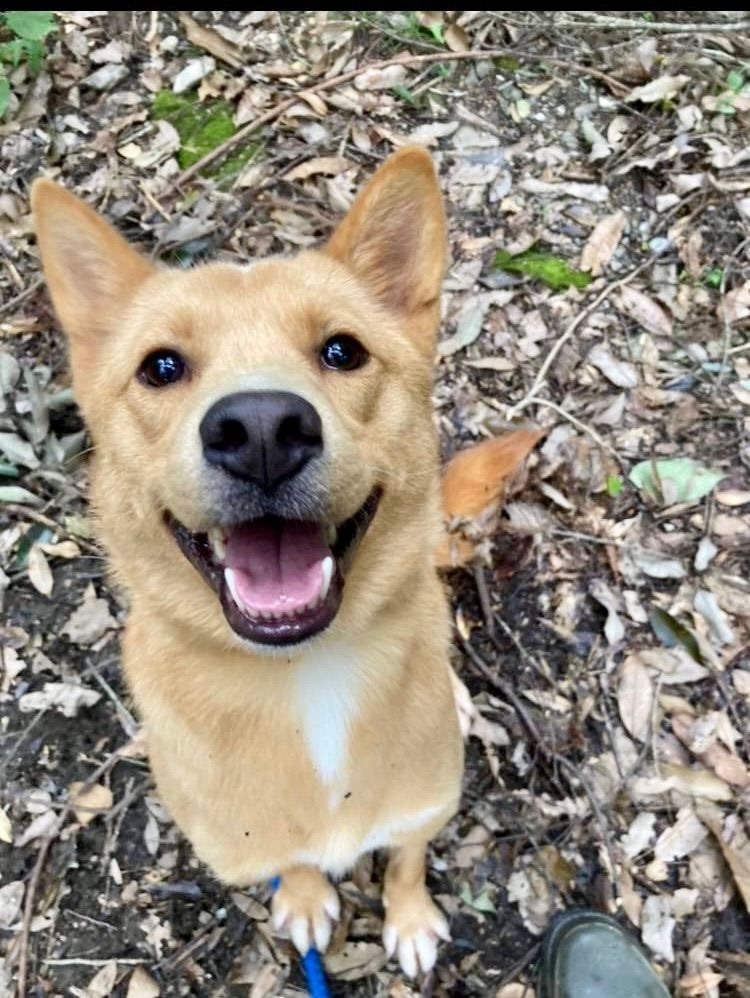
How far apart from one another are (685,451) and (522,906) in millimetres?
2243

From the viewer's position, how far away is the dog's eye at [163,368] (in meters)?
2.46

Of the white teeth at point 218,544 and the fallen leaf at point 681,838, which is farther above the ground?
the white teeth at point 218,544

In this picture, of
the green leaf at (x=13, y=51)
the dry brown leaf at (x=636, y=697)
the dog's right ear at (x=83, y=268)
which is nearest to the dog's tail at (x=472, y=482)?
the dry brown leaf at (x=636, y=697)

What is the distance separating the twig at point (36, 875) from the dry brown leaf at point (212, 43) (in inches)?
159

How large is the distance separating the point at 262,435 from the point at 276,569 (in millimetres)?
418

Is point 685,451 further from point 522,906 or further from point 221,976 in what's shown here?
point 221,976

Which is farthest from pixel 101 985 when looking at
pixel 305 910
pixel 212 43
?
pixel 212 43

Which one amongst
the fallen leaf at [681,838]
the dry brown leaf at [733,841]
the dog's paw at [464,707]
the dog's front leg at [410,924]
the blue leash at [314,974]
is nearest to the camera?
the blue leash at [314,974]

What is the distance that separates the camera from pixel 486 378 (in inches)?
181

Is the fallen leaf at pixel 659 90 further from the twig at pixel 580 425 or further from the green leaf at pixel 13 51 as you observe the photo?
the green leaf at pixel 13 51

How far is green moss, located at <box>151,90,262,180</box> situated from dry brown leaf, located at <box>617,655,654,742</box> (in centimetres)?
342

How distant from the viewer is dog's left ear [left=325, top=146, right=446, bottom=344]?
2.53 meters

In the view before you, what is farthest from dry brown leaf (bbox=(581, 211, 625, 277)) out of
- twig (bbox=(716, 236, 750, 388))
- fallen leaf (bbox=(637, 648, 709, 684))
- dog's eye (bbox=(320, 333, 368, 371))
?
dog's eye (bbox=(320, 333, 368, 371))

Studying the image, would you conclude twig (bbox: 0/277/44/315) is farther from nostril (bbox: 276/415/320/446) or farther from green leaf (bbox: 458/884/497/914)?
green leaf (bbox: 458/884/497/914)
